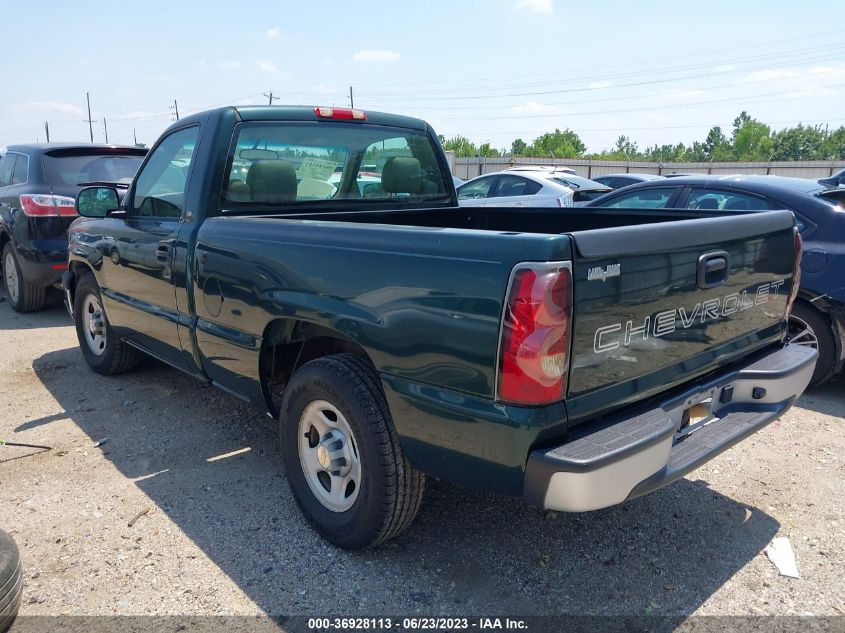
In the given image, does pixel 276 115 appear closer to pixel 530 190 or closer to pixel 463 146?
pixel 530 190

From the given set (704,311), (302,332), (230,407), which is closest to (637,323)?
(704,311)

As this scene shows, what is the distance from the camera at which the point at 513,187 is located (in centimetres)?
1195

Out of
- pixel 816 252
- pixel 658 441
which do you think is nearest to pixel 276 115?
pixel 658 441

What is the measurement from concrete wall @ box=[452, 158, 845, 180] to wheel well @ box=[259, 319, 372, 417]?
28.0m

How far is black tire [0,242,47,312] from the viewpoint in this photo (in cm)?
733

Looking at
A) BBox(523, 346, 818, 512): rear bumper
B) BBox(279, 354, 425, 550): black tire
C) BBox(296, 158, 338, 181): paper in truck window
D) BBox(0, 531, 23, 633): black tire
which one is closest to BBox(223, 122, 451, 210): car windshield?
BBox(296, 158, 338, 181): paper in truck window

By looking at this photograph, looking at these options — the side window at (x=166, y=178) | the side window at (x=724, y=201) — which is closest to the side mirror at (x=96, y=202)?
the side window at (x=166, y=178)

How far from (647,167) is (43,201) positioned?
3267 cm

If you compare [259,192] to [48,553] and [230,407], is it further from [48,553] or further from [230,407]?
[48,553]

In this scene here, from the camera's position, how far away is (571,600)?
8.63 ft

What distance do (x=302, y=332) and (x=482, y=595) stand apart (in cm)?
141

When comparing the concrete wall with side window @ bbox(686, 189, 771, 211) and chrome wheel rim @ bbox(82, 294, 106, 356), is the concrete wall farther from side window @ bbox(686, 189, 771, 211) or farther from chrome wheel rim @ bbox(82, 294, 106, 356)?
chrome wheel rim @ bbox(82, 294, 106, 356)

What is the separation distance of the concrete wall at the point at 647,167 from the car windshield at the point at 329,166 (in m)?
26.7

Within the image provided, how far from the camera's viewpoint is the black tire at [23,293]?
289 inches
